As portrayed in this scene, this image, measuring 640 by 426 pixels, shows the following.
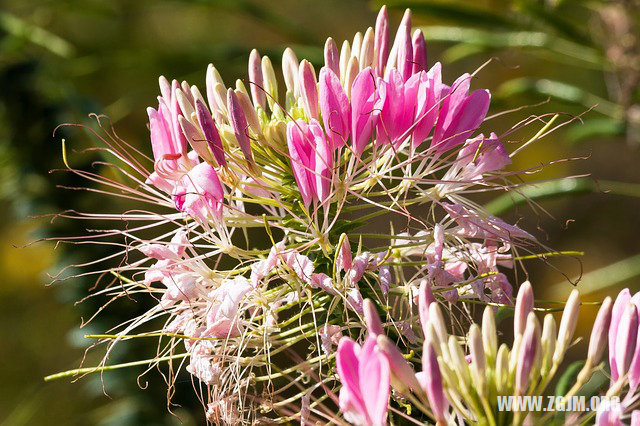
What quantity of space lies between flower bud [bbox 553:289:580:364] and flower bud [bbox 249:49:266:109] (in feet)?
1.23

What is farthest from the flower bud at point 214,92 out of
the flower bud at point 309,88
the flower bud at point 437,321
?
the flower bud at point 437,321

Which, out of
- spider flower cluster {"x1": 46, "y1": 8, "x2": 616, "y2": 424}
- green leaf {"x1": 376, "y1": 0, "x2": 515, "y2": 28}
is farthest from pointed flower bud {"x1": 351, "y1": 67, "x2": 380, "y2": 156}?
green leaf {"x1": 376, "y1": 0, "x2": 515, "y2": 28}

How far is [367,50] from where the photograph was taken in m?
0.71

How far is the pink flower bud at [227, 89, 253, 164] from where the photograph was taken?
641 mm

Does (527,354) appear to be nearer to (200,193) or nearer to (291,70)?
(200,193)

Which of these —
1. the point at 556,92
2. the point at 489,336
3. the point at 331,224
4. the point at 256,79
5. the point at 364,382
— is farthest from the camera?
the point at 556,92

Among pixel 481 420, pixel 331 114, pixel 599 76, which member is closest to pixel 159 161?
pixel 331 114

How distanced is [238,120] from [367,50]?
15 cm

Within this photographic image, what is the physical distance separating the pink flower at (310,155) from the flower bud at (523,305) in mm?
184

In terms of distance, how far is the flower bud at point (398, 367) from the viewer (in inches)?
18.7

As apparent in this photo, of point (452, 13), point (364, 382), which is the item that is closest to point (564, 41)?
point (452, 13)

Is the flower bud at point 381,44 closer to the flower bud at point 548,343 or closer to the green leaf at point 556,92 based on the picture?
the flower bud at point 548,343

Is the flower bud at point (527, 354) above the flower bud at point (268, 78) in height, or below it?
below

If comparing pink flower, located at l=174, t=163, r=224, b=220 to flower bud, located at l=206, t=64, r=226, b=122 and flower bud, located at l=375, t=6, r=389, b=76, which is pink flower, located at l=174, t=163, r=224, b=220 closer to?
flower bud, located at l=206, t=64, r=226, b=122
